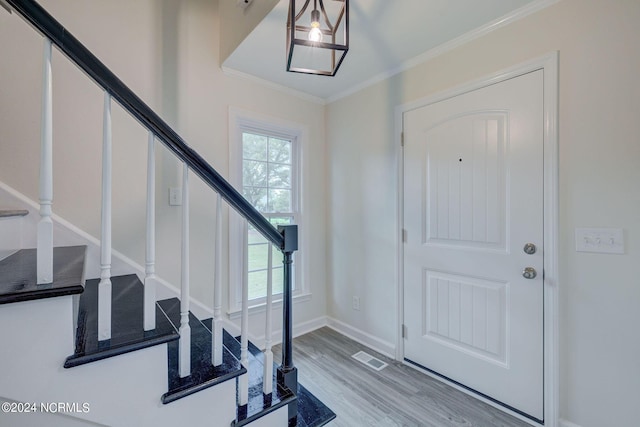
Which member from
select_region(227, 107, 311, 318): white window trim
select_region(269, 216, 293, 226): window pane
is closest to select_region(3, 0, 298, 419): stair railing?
select_region(227, 107, 311, 318): white window trim

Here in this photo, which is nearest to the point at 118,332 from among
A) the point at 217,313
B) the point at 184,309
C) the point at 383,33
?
the point at 184,309

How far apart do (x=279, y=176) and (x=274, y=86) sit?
0.82m

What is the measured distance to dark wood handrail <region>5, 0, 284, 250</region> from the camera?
742 millimetres

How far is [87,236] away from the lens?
1.63 metres

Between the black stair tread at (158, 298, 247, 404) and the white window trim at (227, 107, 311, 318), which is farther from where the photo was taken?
the white window trim at (227, 107, 311, 318)

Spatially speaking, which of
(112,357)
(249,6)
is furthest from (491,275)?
(249,6)

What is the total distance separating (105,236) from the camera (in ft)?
2.80

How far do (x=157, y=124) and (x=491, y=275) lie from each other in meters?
1.97

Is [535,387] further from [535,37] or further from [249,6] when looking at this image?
[249,6]

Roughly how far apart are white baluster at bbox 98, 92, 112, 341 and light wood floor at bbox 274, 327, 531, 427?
54.0 inches

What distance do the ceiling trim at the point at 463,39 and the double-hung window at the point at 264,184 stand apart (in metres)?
0.89

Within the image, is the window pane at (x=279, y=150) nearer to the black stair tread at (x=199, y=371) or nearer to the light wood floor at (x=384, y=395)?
the black stair tread at (x=199, y=371)

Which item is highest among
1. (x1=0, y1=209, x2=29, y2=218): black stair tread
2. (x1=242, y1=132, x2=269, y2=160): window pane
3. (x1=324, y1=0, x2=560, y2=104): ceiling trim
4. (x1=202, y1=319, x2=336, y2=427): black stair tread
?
(x1=324, y1=0, x2=560, y2=104): ceiling trim

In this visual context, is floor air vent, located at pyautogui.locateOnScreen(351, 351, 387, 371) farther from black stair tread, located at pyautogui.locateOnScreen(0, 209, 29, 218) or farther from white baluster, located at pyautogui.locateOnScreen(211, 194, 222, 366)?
black stair tread, located at pyautogui.locateOnScreen(0, 209, 29, 218)
